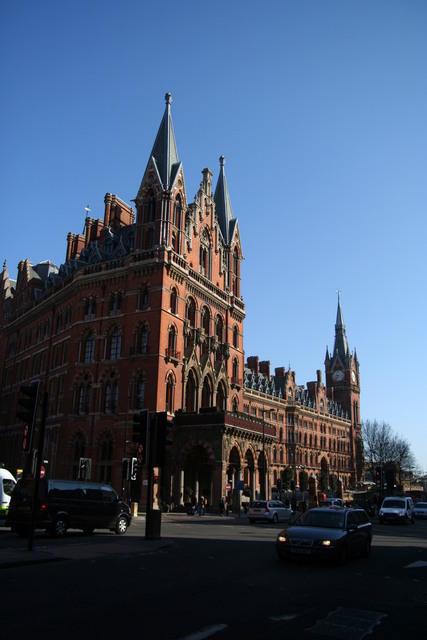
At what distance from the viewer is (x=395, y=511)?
1474 inches

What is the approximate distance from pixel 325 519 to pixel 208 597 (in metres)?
6.72

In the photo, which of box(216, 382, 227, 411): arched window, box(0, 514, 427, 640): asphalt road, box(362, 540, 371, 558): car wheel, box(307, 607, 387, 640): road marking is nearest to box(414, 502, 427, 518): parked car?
box(216, 382, 227, 411): arched window

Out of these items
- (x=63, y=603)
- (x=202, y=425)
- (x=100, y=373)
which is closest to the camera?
(x=63, y=603)

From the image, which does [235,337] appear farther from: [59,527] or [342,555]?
[342,555]

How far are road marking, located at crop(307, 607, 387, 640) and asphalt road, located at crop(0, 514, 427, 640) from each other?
15 millimetres

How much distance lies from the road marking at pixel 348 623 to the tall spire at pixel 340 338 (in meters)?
124

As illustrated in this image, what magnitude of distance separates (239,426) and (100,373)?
505 inches

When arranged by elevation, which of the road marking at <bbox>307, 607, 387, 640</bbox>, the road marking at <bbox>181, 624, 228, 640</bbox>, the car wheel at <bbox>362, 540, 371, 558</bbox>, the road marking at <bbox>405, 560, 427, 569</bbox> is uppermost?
the car wheel at <bbox>362, 540, 371, 558</bbox>

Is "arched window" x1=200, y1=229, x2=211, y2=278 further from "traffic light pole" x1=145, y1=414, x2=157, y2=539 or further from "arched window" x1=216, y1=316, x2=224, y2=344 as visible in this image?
"traffic light pole" x1=145, y1=414, x2=157, y2=539

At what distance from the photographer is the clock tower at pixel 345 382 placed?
124 meters

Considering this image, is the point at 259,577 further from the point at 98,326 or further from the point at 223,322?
the point at 223,322

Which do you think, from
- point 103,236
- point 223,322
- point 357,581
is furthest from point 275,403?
point 357,581

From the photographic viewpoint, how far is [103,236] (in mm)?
57750

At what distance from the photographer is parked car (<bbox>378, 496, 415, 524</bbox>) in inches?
1475
